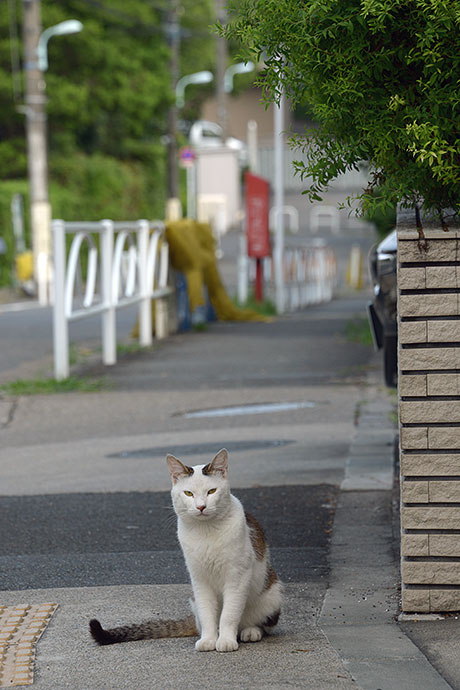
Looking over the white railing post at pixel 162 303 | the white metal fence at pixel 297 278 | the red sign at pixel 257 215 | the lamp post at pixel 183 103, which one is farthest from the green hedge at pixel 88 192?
the white railing post at pixel 162 303

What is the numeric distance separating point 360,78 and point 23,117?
3463cm

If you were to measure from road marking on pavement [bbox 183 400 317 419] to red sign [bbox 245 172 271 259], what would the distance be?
485 inches

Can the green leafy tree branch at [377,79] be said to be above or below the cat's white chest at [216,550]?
above

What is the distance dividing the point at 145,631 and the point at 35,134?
2517 cm

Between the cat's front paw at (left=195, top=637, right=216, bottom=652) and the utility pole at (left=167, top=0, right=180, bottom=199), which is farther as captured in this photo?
the utility pole at (left=167, top=0, right=180, bottom=199)

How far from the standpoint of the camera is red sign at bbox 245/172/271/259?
71.3 feet

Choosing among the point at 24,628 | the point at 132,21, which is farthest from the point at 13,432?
the point at 132,21

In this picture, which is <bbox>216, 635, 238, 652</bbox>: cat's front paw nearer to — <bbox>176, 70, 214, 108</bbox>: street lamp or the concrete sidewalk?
the concrete sidewalk

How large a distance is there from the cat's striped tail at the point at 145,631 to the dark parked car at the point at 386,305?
109 inches

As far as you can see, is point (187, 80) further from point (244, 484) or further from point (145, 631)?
point (145, 631)

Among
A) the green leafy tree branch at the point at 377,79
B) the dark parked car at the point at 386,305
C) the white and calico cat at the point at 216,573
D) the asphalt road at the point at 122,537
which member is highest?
the green leafy tree branch at the point at 377,79

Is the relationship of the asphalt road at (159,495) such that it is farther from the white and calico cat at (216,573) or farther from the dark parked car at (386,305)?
the dark parked car at (386,305)

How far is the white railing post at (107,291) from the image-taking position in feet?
39.6

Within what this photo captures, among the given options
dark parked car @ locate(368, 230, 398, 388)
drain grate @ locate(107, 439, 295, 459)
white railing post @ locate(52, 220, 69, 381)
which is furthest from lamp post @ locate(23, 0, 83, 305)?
dark parked car @ locate(368, 230, 398, 388)
